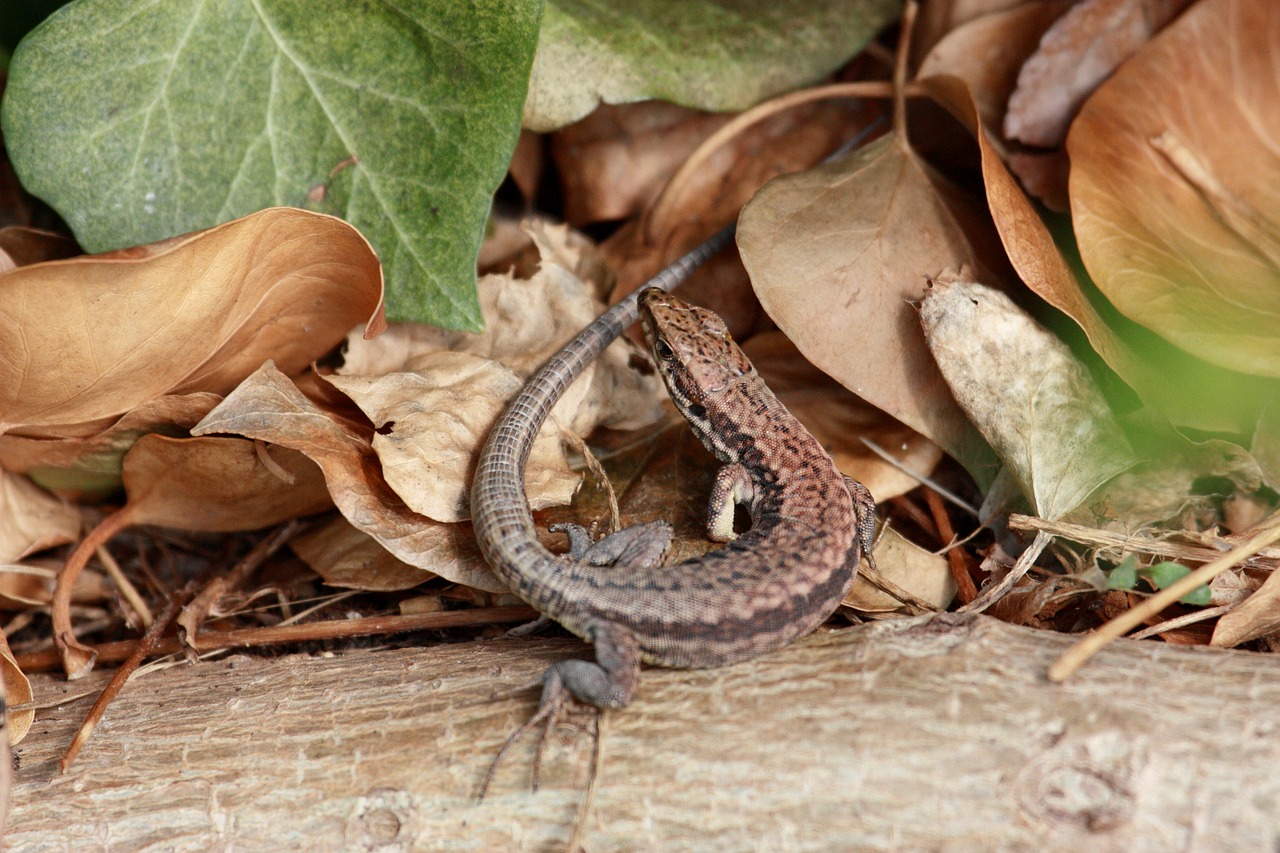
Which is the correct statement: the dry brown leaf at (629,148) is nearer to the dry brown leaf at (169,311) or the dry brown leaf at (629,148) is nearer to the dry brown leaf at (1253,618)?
the dry brown leaf at (169,311)

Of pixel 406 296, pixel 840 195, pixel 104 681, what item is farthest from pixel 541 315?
pixel 104 681

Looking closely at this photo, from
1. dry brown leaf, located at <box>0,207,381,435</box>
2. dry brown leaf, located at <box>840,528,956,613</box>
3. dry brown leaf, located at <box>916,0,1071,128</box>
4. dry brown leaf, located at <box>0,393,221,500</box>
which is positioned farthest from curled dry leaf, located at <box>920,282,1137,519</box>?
dry brown leaf, located at <box>0,393,221,500</box>

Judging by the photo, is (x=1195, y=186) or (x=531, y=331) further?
(x=531, y=331)

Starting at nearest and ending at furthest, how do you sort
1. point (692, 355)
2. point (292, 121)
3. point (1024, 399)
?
1. point (1024, 399)
2. point (292, 121)
3. point (692, 355)

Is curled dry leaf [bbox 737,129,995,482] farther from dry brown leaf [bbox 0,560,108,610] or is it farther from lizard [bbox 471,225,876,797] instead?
dry brown leaf [bbox 0,560,108,610]

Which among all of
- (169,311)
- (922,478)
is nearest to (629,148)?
(922,478)

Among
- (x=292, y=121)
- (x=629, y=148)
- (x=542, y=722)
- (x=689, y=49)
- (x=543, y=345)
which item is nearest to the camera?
(x=542, y=722)

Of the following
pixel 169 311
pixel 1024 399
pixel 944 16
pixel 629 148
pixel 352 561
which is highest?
pixel 944 16

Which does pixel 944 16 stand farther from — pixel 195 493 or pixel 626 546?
pixel 195 493
